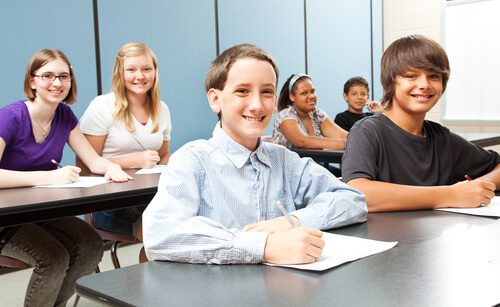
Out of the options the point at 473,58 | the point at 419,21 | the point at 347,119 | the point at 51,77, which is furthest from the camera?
the point at 419,21

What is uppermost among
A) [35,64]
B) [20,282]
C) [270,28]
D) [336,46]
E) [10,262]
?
[270,28]

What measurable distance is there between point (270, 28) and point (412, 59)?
11.1 feet

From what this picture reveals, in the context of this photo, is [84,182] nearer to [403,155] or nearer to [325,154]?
[403,155]

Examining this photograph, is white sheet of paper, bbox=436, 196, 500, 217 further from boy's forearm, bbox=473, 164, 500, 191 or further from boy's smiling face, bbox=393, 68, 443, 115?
boy's smiling face, bbox=393, 68, 443, 115

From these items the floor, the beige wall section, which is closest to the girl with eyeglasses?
the floor

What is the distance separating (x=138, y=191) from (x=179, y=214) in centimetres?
91

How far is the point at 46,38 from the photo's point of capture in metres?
3.45

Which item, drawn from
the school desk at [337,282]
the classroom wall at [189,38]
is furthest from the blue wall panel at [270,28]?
the school desk at [337,282]

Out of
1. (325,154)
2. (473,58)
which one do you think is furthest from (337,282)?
(473,58)

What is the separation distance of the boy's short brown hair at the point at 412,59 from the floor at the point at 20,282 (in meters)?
1.68

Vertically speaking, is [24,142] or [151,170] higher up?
[24,142]

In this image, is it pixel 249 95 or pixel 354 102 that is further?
pixel 354 102

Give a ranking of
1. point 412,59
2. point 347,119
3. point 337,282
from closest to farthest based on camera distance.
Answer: point 337,282 → point 412,59 → point 347,119

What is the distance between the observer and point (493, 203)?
61.0 inches
